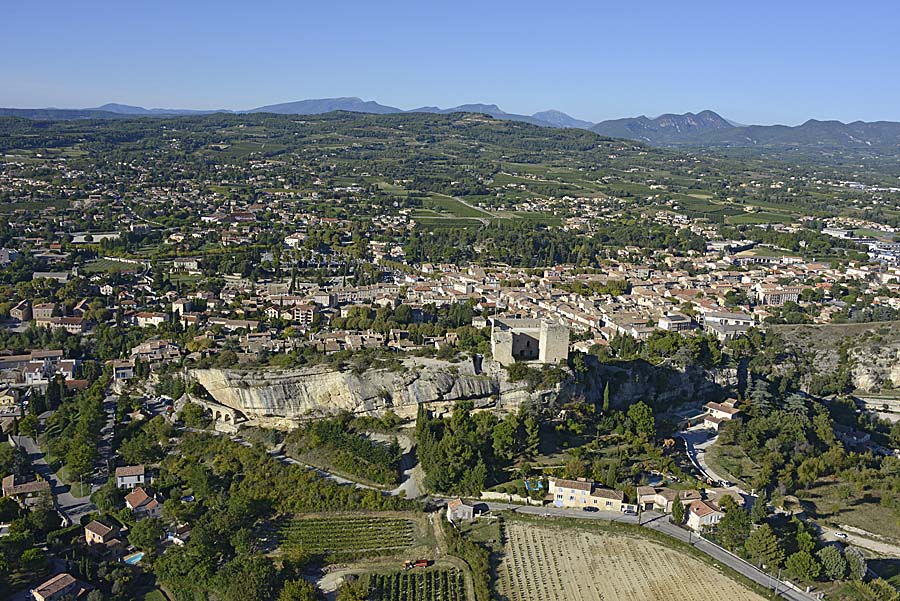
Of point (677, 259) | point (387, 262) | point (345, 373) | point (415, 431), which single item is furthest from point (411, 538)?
point (677, 259)

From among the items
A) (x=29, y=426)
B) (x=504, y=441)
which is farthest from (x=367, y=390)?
(x=29, y=426)

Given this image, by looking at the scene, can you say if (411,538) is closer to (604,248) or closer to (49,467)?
(49,467)

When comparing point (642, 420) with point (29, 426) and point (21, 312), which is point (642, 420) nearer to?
Result: point (29, 426)

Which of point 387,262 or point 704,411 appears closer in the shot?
point 704,411

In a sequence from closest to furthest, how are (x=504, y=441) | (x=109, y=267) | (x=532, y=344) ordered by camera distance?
(x=504, y=441) → (x=532, y=344) → (x=109, y=267)

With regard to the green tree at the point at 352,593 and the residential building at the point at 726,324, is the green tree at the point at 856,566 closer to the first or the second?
the green tree at the point at 352,593

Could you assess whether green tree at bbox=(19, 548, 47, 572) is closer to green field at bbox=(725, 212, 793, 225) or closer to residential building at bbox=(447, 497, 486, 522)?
residential building at bbox=(447, 497, 486, 522)
